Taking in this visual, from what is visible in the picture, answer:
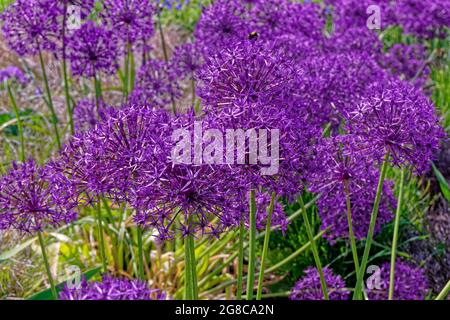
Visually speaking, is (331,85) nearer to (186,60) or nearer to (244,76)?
(244,76)

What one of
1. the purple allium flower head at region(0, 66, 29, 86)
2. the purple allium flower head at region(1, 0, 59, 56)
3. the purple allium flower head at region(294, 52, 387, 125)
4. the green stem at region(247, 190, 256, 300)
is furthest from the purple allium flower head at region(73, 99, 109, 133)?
the green stem at region(247, 190, 256, 300)

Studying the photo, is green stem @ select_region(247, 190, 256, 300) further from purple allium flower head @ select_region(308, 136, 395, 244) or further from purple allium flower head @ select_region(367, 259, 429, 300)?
purple allium flower head @ select_region(367, 259, 429, 300)

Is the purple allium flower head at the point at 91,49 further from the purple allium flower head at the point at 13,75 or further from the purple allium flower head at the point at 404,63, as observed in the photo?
the purple allium flower head at the point at 404,63

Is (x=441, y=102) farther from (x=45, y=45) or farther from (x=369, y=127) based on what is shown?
(x=369, y=127)

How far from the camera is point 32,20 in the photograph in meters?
3.66

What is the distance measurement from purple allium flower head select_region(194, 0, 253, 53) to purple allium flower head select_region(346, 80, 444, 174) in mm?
1749

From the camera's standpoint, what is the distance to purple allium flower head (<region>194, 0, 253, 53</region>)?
4.07 meters

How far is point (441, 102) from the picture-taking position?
588 centimetres

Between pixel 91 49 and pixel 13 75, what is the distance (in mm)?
2989

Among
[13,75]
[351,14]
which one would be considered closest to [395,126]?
[351,14]

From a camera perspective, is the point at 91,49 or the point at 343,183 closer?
the point at 343,183
